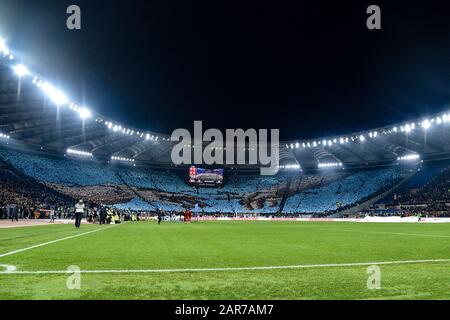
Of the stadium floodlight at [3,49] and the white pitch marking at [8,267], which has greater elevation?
the stadium floodlight at [3,49]

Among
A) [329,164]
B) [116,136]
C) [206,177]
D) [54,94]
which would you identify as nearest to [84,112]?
[54,94]

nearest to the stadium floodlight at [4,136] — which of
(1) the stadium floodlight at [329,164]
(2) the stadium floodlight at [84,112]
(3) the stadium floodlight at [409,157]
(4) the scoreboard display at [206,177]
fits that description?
(2) the stadium floodlight at [84,112]

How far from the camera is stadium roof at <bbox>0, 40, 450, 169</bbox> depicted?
50.8 metres

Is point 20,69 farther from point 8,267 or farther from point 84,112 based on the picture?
point 8,267

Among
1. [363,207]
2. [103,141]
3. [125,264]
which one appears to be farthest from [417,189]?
[125,264]

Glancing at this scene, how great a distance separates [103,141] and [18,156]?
780 inches

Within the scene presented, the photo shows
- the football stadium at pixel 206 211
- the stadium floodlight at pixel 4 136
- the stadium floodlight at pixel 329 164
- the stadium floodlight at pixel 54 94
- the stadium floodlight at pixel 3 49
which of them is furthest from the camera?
the stadium floodlight at pixel 329 164

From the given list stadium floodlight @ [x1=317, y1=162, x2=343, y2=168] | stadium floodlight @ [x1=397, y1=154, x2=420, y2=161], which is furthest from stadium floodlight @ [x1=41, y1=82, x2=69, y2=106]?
stadium floodlight @ [x1=397, y1=154, x2=420, y2=161]

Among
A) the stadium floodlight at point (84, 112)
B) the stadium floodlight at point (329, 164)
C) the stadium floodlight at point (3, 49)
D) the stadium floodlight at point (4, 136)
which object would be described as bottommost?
the stadium floodlight at point (329, 164)

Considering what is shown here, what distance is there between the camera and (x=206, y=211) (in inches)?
3022

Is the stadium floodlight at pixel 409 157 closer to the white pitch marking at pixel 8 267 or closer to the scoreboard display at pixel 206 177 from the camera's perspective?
the scoreboard display at pixel 206 177

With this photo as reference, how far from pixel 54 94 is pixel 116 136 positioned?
97.0 feet

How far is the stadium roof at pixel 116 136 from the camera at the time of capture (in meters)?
50.8

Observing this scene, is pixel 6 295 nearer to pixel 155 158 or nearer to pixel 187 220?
pixel 187 220
